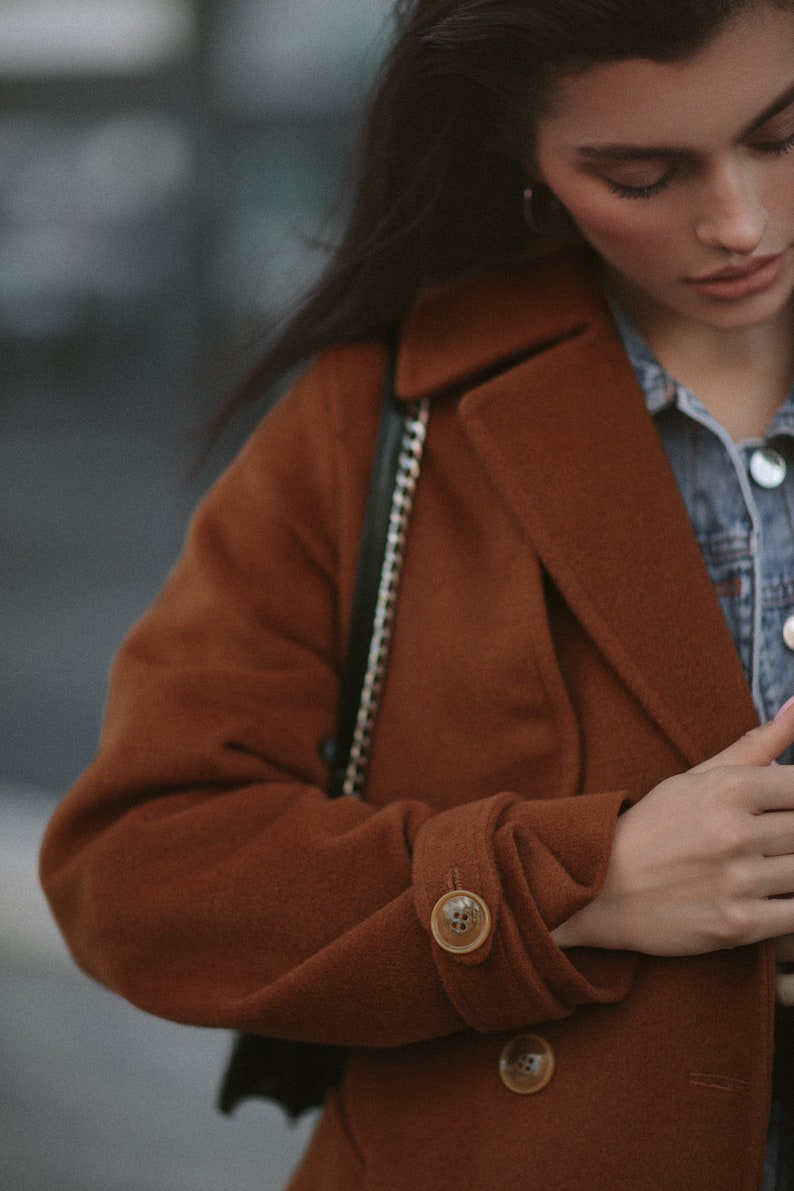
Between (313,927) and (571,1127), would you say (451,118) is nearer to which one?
(313,927)

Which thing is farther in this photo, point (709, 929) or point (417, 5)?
point (417, 5)

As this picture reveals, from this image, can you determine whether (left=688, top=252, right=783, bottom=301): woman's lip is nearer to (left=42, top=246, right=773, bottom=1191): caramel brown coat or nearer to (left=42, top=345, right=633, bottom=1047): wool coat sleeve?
(left=42, top=246, right=773, bottom=1191): caramel brown coat

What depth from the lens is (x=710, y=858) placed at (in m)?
1.08

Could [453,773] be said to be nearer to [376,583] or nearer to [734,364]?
[376,583]

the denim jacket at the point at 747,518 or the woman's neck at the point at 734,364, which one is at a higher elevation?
the woman's neck at the point at 734,364

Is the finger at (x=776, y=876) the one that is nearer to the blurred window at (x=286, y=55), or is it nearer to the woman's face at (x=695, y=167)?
the woman's face at (x=695, y=167)

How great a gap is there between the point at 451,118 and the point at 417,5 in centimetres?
12

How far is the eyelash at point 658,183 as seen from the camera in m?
1.09

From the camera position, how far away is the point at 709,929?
108 cm

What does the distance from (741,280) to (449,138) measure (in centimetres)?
34

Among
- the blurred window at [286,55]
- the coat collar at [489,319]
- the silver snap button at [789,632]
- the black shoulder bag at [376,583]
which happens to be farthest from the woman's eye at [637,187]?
the blurred window at [286,55]

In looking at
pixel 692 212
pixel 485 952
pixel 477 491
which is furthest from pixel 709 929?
pixel 692 212

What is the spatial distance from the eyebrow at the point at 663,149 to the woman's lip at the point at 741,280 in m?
0.12

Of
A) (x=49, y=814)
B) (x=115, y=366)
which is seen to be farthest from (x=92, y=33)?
(x=115, y=366)
